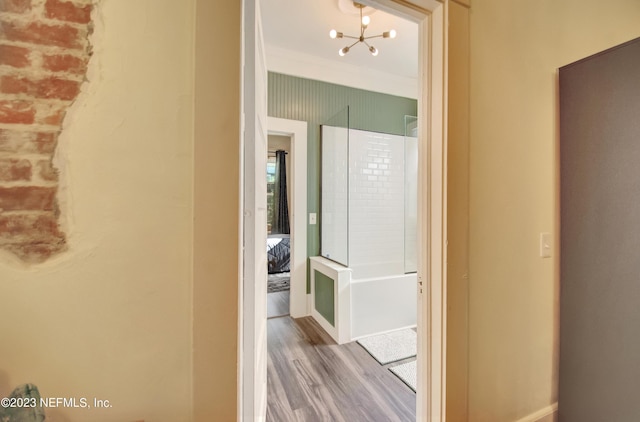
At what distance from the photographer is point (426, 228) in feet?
3.77

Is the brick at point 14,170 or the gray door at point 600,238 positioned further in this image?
the gray door at point 600,238

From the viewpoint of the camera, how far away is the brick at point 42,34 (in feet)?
1.98

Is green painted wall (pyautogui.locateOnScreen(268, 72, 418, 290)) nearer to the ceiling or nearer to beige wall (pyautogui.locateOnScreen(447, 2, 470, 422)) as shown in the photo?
the ceiling

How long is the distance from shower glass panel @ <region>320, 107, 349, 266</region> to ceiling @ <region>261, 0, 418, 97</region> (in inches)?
22.1

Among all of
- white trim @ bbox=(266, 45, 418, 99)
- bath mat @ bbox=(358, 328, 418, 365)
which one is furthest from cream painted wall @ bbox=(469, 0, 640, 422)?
white trim @ bbox=(266, 45, 418, 99)

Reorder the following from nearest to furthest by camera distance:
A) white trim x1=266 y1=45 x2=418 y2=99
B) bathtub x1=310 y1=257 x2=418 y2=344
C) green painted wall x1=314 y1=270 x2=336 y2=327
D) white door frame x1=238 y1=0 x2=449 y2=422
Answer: white door frame x1=238 y1=0 x2=449 y2=422 → bathtub x1=310 y1=257 x2=418 y2=344 → green painted wall x1=314 y1=270 x2=336 y2=327 → white trim x1=266 y1=45 x2=418 y2=99

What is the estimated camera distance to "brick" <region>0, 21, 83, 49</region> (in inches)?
23.8

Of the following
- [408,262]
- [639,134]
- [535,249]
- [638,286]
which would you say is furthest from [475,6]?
[408,262]

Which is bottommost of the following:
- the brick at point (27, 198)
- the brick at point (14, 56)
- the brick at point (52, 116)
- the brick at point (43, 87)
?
the brick at point (27, 198)

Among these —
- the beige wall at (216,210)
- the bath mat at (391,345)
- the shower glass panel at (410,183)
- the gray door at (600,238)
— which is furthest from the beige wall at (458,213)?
the shower glass panel at (410,183)

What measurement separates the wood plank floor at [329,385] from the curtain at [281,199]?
303cm

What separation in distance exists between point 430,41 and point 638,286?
1.37 m

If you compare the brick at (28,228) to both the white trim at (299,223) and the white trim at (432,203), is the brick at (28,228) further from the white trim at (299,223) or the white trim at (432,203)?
the white trim at (299,223)

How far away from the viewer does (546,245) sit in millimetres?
1404
